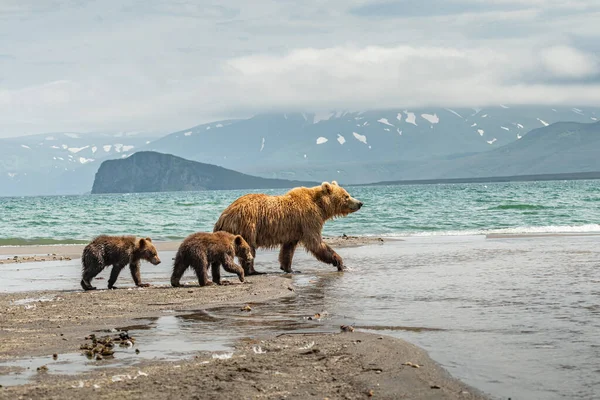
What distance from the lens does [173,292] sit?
40.1 ft

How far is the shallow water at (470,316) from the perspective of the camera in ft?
21.7

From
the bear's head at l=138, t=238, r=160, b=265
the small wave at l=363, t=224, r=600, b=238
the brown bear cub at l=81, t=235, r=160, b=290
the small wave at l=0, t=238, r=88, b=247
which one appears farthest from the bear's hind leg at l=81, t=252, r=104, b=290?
the small wave at l=363, t=224, r=600, b=238

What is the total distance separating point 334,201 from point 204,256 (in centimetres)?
437

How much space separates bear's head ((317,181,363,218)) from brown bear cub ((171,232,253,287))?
11.0 feet

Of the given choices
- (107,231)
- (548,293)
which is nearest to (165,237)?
(107,231)

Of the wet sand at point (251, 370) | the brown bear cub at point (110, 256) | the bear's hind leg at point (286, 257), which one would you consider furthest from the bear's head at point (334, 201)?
the wet sand at point (251, 370)

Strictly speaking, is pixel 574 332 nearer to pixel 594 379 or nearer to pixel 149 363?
pixel 594 379

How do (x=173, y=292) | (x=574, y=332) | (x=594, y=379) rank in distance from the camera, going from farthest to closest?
Result: (x=173, y=292) → (x=574, y=332) → (x=594, y=379)

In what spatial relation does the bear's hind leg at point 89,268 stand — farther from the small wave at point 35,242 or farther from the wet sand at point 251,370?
the small wave at point 35,242

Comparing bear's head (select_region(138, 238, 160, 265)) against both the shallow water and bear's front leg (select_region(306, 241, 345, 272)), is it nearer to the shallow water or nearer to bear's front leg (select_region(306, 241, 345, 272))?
the shallow water

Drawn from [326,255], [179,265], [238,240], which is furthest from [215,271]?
[326,255]

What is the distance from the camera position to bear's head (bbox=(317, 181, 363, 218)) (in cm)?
1658

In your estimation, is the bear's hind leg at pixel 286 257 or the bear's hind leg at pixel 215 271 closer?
the bear's hind leg at pixel 215 271

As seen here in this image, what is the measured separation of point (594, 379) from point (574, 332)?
1908 millimetres
